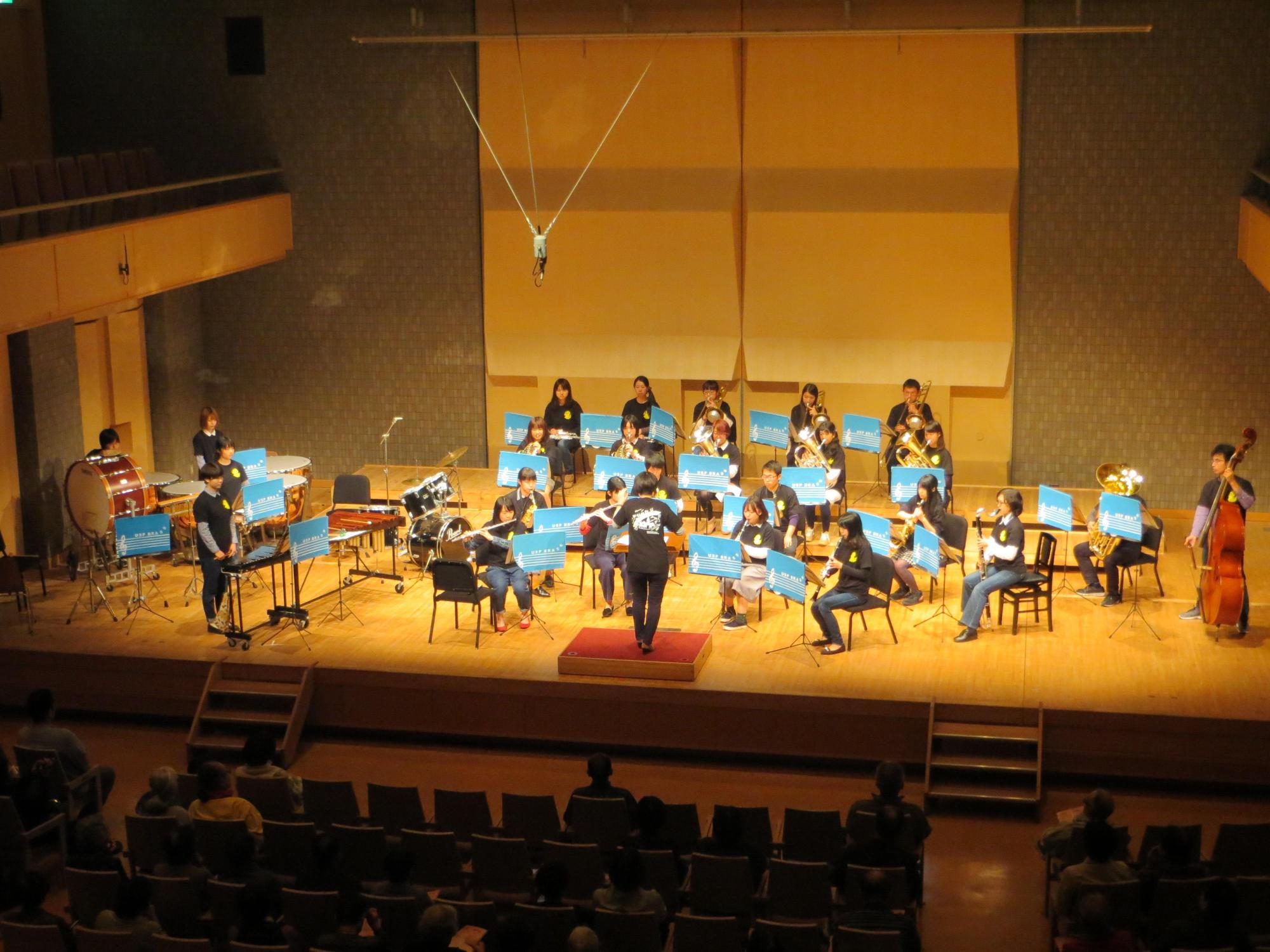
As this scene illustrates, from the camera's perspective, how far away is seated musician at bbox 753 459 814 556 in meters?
10.7

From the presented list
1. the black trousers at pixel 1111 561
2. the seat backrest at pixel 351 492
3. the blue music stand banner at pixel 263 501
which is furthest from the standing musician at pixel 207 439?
the black trousers at pixel 1111 561

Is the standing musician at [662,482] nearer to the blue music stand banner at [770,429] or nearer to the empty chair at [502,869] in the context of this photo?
the blue music stand banner at [770,429]

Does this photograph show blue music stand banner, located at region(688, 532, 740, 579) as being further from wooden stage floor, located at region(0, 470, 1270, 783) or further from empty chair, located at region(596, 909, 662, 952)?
empty chair, located at region(596, 909, 662, 952)

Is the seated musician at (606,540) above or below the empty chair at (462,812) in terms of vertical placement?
above

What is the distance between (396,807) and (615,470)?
475 cm

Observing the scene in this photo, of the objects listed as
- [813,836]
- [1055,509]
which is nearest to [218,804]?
[813,836]

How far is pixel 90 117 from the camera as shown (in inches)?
578

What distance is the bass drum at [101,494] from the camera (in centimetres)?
1150

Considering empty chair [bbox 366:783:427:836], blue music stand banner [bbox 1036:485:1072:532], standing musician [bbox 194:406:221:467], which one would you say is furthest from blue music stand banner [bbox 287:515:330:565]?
blue music stand banner [bbox 1036:485:1072:532]

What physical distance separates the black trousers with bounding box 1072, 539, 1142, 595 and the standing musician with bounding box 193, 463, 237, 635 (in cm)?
619

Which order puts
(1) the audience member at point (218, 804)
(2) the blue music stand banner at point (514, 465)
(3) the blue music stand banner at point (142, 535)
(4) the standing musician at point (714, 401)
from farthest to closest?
(4) the standing musician at point (714, 401) < (2) the blue music stand banner at point (514, 465) < (3) the blue music stand banner at point (142, 535) < (1) the audience member at point (218, 804)

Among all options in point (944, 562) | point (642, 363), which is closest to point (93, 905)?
point (944, 562)

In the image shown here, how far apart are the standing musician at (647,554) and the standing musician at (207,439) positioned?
4.06 m

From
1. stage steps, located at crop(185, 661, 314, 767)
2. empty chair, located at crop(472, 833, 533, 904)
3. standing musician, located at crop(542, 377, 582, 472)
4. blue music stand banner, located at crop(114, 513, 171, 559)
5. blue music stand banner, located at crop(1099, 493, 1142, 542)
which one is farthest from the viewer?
standing musician, located at crop(542, 377, 582, 472)
